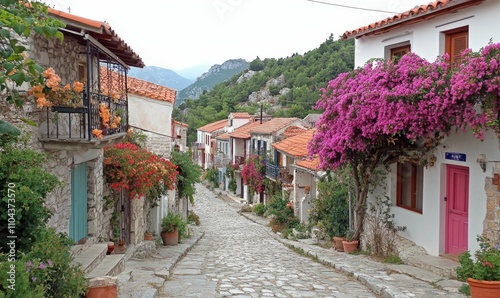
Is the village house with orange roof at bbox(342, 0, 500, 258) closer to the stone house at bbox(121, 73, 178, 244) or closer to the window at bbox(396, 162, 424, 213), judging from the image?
the window at bbox(396, 162, 424, 213)

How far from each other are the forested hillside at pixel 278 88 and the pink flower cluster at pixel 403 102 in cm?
5060

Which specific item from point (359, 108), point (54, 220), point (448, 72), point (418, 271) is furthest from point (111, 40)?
point (418, 271)

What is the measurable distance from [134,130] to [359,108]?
824 centimetres

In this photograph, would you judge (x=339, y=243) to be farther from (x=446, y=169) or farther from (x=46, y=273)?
(x=46, y=273)

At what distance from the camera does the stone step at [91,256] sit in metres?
7.84

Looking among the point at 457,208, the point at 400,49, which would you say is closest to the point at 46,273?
the point at 457,208

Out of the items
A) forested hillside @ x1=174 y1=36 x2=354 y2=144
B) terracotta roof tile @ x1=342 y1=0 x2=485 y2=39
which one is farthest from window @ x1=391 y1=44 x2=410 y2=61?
forested hillside @ x1=174 y1=36 x2=354 y2=144

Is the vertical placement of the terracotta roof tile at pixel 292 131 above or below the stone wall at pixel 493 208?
above

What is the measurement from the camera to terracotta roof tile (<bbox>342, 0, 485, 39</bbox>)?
922cm

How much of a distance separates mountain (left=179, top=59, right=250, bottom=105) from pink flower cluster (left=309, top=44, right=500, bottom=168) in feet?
444

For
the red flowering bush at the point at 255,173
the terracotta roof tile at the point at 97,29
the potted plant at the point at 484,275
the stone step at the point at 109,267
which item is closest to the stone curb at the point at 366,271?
the potted plant at the point at 484,275

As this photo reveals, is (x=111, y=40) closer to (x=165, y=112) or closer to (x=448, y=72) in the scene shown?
(x=448, y=72)

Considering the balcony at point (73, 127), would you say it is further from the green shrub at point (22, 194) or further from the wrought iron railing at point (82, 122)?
the green shrub at point (22, 194)

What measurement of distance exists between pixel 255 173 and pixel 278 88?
44054 millimetres
